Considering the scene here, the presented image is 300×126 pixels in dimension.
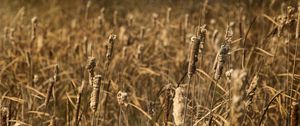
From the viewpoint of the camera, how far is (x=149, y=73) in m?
2.84

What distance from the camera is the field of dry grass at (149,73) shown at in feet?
4.91

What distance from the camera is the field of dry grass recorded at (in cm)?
150

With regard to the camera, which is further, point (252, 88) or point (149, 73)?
point (149, 73)

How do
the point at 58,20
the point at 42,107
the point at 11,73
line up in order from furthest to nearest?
the point at 58,20 < the point at 11,73 < the point at 42,107

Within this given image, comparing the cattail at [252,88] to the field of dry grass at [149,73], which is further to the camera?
the field of dry grass at [149,73]

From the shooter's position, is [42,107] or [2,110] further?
[42,107]

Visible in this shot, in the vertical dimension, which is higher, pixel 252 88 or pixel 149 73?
pixel 149 73

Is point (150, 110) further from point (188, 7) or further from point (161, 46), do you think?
point (188, 7)

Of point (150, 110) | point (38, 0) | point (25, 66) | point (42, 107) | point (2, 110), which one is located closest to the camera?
point (2, 110)

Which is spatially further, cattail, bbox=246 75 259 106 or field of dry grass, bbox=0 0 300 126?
field of dry grass, bbox=0 0 300 126

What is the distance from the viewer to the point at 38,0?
5.88 m

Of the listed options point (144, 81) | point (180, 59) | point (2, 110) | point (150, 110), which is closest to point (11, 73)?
point (144, 81)

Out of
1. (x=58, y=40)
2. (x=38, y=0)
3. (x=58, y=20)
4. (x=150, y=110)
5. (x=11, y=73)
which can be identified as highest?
(x=38, y=0)

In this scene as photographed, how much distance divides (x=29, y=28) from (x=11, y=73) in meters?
1.26
